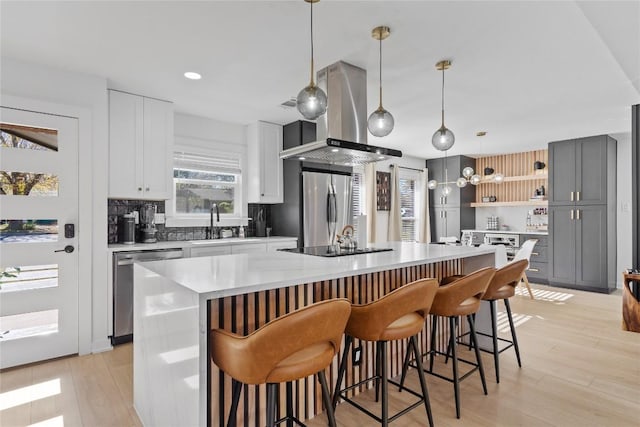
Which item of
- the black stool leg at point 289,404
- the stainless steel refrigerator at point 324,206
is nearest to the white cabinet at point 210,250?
the stainless steel refrigerator at point 324,206

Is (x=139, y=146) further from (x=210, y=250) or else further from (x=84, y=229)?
(x=210, y=250)

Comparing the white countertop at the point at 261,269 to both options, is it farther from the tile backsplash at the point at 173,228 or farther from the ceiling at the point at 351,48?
the tile backsplash at the point at 173,228

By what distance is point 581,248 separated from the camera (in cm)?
561

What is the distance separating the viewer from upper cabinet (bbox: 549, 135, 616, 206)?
17.8 feet

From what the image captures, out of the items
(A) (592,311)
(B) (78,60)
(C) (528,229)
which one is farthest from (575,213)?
(B) (78,60)

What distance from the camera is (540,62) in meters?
2.91

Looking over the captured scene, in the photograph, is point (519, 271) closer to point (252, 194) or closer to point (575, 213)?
point (252, 194)

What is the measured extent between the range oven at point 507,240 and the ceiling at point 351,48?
280 cm

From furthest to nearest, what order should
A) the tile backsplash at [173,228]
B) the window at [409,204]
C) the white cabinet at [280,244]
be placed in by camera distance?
1. the window at [409,204]
2. the white cabinet at [280,244]
3. the tile backsplash at [173,228]

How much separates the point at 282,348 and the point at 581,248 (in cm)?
611

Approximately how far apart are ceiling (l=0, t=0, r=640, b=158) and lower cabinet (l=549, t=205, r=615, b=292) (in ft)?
6.74

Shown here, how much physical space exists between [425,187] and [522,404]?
5624mm

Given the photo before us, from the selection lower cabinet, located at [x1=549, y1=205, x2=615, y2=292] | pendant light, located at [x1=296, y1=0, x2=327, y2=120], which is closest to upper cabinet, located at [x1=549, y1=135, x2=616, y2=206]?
lower cabinet, located at [x1=549, y1=205, x2=615, y2=292]

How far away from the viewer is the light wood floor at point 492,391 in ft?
6.91
